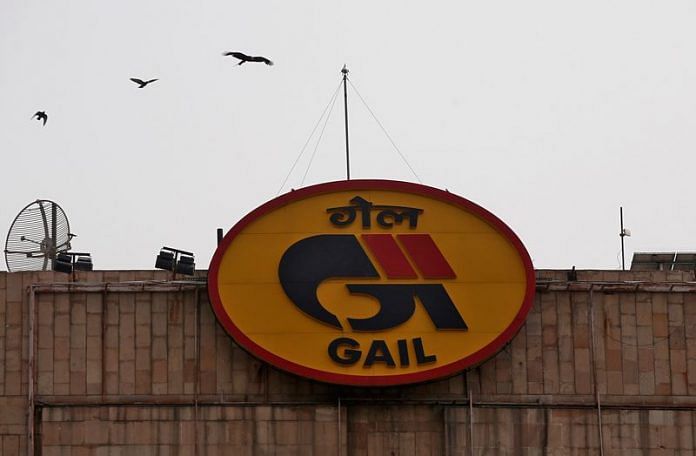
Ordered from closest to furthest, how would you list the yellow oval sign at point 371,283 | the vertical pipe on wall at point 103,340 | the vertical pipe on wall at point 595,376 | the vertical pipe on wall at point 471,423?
the vertical pipe on wall at point 471,423 < the yellow oval sign at point 371,283 < the vertical pipe on wall at point 595,376 < the vertical pipe on wall at point 103,340

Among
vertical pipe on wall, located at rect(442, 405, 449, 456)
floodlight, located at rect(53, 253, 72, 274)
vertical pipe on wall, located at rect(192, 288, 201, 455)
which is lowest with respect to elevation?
vertical pipe on wall, located at rect(442, 405, 449, 456)

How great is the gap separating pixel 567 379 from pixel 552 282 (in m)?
3.40

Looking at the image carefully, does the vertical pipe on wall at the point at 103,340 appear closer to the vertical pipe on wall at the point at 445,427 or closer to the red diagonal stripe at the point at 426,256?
the red diagonal stripe at the point at 426,256

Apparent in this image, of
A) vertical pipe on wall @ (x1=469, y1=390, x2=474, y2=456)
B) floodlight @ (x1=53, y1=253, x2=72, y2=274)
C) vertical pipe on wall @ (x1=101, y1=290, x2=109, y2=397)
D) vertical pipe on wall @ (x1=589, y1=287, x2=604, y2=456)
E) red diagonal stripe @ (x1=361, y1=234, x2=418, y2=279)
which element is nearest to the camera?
vertical pipe on wall @ (x1=469, y1=390, x2=474, y2=456)

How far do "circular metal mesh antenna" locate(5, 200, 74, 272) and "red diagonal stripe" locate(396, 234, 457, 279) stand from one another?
12.4 metres

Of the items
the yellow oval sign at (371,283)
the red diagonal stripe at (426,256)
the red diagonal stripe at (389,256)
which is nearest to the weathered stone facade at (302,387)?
the yellow oval sign at (371,283)

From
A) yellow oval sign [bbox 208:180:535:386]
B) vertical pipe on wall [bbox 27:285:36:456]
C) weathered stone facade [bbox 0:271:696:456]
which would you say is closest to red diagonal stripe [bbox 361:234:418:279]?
yellow oval sign [bbox 208:180:535:386]

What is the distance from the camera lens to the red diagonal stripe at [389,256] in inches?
2557

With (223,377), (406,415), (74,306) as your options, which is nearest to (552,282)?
(406,415)

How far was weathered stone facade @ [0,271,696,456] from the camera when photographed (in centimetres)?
6397

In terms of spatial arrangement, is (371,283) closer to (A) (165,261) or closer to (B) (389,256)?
(B) (389,256)

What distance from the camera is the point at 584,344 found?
65.3 meters

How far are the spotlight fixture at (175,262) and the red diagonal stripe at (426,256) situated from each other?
7306 millimetres

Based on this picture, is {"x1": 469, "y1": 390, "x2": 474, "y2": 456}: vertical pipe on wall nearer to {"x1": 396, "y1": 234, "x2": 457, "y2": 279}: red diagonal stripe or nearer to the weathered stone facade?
the weathered stone facade
